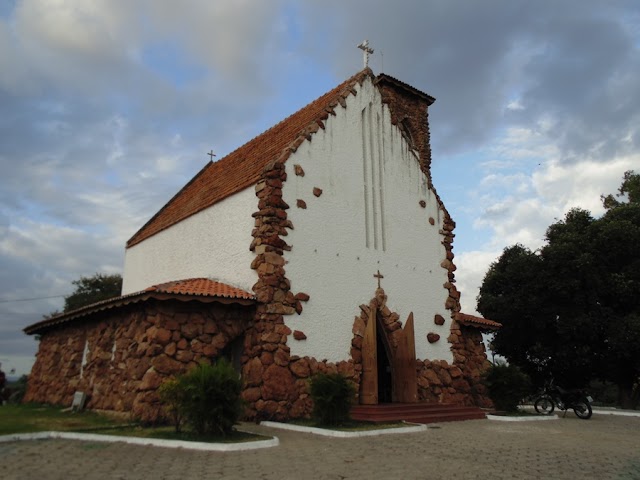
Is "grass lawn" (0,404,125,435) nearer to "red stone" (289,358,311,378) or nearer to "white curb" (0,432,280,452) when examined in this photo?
"white curb" (0,432,280,452)

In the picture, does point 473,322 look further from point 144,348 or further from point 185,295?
point 144,348

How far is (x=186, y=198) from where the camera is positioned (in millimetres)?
20141

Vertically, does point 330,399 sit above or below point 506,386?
below

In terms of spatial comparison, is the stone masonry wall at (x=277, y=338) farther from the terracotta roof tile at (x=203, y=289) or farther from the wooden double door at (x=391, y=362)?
the terracotta roof tile at (x=203, y=289)

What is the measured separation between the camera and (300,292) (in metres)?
12.9

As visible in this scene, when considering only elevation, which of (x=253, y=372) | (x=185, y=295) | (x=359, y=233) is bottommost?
(x=253, y=372)

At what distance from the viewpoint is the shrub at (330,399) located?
1088 cm

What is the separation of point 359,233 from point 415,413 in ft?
16.4

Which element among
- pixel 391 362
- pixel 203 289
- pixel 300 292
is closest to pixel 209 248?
pixel 203 289

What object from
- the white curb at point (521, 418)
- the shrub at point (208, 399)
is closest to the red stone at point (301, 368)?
the shrub at point (208, 399)

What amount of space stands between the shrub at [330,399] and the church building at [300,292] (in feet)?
4.18

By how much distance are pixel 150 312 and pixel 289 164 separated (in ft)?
16.8

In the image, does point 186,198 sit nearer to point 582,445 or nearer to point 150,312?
point 150,312

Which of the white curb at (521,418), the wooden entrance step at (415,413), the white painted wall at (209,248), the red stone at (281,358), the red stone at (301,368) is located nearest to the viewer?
the red stone at (281,358)
